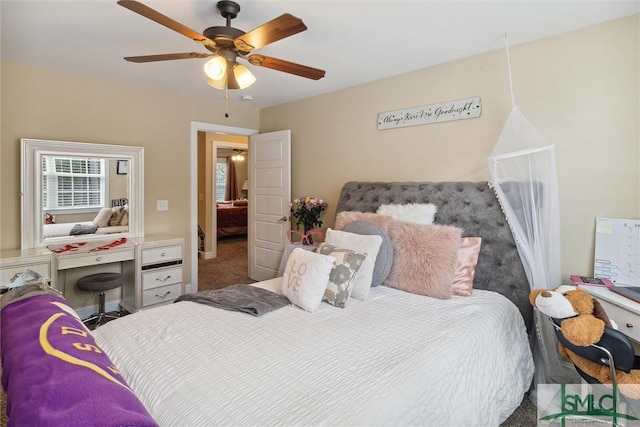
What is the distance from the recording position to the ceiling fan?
5.24 feet

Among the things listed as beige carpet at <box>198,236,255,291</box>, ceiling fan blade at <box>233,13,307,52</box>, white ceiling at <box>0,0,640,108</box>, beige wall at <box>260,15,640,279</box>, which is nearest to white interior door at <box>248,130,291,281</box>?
beige carpet at <box>198,236,255,291</box>

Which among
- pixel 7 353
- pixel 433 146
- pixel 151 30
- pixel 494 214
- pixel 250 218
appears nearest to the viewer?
pixel 7 353

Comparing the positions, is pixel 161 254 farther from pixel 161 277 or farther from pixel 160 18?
pixel 160 18

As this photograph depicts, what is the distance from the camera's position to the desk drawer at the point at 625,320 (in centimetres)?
163

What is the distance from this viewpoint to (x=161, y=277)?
11.5 feet

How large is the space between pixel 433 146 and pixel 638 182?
139 centimetres

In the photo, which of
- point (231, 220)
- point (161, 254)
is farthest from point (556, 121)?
point (231, 220)

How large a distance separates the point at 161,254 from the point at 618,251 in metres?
3.85

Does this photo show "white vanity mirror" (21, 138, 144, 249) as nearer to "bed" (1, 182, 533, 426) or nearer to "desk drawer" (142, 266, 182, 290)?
"desk drawer" (142, 266, 182, 290)

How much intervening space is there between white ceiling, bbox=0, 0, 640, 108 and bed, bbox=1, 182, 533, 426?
121 cm

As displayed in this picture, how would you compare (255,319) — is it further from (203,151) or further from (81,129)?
(203,151)

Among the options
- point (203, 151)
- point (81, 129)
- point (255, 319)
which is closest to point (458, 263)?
point (255, 319)

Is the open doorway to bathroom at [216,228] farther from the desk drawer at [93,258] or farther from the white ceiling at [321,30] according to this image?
the white ceiling at [321,30]

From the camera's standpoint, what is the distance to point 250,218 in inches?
186
